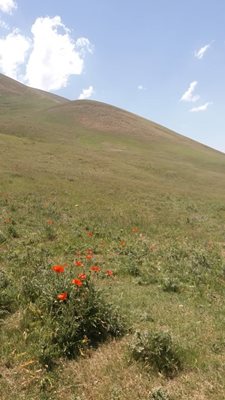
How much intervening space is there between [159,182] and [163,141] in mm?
39713

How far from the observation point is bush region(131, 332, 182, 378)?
6008 millimetres

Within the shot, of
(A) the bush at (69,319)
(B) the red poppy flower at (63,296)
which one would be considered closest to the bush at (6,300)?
(A) the bush at (69,319)

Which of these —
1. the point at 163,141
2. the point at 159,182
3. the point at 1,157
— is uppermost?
the point at 163,141

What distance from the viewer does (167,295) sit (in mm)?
9695

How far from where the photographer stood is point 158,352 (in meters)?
6.05

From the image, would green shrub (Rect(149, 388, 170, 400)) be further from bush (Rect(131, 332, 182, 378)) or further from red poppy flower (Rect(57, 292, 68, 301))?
red poppy flower (Rect(57, 292, 68, 301))

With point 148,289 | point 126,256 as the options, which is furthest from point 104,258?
point 148,289

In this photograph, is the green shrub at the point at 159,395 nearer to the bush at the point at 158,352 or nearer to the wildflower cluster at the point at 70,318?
the bush at the point at 158,352

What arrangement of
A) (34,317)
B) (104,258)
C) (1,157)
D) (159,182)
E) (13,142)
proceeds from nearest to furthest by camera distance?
(34,317) < (104,258) < (1,157) < (159,182) < (13,142)

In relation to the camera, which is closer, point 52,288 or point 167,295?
point 52,288

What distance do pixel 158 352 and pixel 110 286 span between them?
12.5ft

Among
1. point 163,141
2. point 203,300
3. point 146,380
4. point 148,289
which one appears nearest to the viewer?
point 146,380

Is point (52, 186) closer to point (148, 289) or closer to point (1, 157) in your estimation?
point (1, 157)

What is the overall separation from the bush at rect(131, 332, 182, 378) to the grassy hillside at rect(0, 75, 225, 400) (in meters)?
0.02
